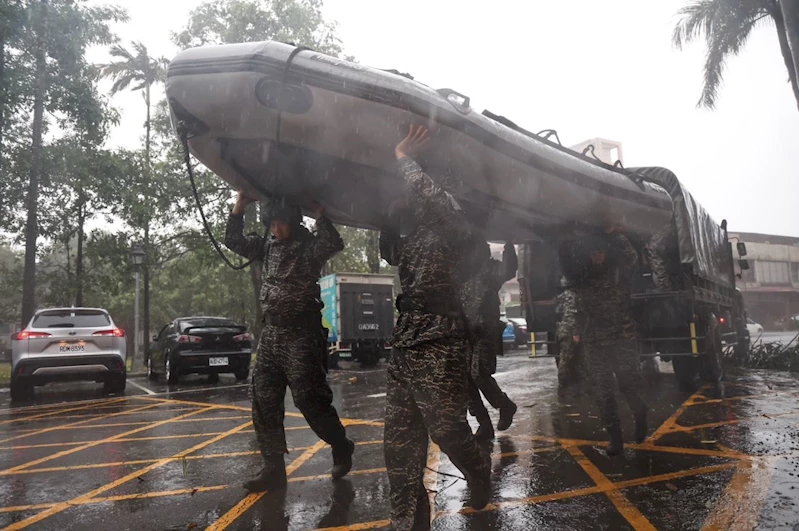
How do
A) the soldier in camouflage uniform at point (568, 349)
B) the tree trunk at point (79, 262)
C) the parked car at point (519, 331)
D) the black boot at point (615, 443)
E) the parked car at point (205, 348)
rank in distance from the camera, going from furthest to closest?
1. the parked car at point (519, 331)
2. the tree trunk at point (79, 262)
3. the parked car at point (205, 348)
4. the soldier in camouflage uniform at point (568, 349)
5. the black boot at point (615, 443)

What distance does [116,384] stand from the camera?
9.81m

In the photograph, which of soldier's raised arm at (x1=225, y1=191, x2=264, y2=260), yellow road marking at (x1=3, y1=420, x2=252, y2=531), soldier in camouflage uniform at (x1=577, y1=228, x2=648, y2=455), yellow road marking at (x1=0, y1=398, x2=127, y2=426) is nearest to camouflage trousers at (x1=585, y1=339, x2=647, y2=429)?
soldier in camouflage uniform at (x1=577, y1=228, x2=648, y2=455)

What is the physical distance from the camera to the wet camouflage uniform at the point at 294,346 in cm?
355

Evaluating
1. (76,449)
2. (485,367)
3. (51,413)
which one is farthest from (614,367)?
(51,413)

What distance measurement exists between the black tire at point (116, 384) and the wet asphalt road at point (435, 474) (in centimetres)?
245

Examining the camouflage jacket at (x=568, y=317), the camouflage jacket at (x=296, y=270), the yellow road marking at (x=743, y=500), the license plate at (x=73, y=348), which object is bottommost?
the yellow road marking at (x=743, y=500)

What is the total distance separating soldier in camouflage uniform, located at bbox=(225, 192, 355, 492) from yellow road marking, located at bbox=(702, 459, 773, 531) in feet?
7.25

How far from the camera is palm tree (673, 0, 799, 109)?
12.6 metres

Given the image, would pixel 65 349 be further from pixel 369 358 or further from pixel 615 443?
pixel 615 443

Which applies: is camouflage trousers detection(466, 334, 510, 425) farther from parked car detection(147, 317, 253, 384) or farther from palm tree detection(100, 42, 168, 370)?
palm tree detection(100, 42, 168, 370)

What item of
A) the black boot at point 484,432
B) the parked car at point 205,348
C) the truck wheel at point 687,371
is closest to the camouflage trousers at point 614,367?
the black boot at point 484,432

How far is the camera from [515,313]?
2578cm

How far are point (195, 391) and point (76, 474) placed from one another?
5.82 metres

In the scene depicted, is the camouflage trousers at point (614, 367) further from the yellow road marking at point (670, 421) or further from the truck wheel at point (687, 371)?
the truck wheel at point (687, 371)
